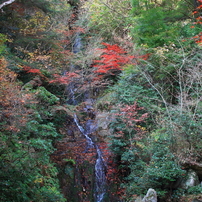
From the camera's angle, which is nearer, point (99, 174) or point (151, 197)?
point (151, 197)

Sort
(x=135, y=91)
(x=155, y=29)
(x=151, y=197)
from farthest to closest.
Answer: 1. (x=135, y=91)
2. (x=155, y=29)
3. (x=151, y=197)

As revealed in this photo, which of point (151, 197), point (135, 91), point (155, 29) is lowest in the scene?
point (151, 197)

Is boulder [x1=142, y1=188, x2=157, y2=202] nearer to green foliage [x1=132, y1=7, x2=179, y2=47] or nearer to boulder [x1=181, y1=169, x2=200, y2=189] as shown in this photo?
boulder [x1=181, y1=169, x2=200, y2=189]

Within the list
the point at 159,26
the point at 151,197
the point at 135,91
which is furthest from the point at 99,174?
the point at 159,26

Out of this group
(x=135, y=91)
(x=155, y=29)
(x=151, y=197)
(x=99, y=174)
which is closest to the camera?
(x=151, y=197)

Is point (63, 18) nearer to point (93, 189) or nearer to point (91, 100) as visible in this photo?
point (91, 100)

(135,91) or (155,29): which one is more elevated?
(155,29)

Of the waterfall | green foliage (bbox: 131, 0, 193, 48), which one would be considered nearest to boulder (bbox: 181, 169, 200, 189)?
the waterfall

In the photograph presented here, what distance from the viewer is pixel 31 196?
4.62 metres

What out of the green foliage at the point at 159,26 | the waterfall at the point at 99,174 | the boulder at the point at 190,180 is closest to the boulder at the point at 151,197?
the boulder at the point at 190,180

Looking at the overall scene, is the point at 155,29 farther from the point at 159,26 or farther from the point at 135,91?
the point at 135,91

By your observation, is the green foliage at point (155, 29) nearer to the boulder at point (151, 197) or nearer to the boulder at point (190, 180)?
the boulder at point (190, 180)

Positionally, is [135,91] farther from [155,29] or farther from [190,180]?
[190,180]

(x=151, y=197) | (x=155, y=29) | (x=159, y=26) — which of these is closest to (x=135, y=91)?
(x=155, y=29)
